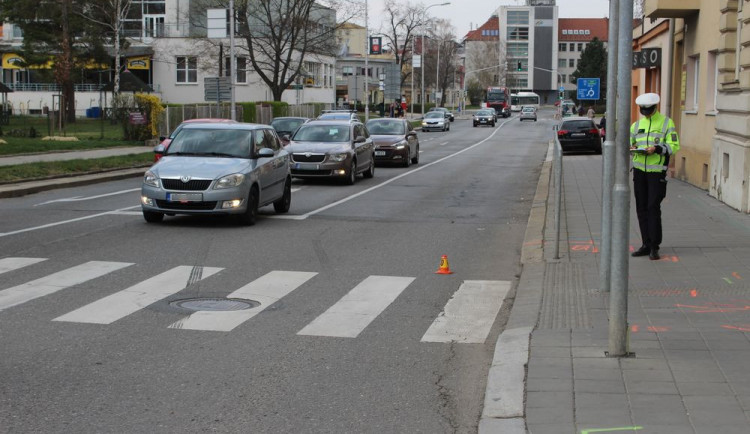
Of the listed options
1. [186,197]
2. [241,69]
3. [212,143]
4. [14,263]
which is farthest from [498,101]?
[14,263]

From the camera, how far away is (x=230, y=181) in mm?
14773

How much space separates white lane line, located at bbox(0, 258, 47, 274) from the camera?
35.3 ft

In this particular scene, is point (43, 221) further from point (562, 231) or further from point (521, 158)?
point (521, 158)

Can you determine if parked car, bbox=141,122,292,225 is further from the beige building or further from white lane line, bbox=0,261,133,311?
the beige building

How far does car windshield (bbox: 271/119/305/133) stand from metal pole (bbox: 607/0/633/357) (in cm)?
2750

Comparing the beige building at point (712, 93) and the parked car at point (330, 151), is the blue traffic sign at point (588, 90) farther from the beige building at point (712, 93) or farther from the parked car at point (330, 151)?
the parked car at point (330, 151)

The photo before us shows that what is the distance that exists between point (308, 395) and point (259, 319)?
2.39 m

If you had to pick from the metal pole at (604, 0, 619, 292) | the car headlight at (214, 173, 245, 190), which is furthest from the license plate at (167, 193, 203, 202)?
the metal pole at (604, 0, 619, 292)

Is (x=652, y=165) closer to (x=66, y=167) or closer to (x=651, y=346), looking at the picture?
(x=651, y=346)

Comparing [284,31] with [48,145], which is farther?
[284,31]

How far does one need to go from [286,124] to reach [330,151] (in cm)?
1135

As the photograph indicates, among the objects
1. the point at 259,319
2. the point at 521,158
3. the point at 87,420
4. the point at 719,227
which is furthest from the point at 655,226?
the point at 521,158

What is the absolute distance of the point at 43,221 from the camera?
15.3 m

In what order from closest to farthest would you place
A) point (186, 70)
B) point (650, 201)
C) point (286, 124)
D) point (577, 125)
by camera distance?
point (650, 201)
point (286, 124)
point (577, 125)
point (186, 70)
